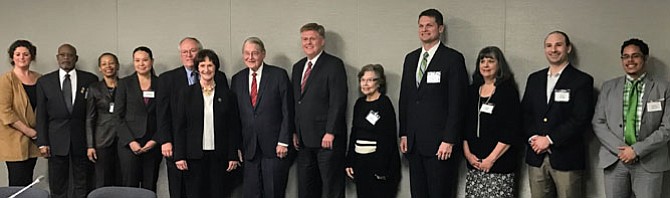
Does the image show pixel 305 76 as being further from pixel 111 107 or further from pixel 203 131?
pixel 111 107

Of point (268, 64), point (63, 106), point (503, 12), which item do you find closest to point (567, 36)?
point (503, 12)

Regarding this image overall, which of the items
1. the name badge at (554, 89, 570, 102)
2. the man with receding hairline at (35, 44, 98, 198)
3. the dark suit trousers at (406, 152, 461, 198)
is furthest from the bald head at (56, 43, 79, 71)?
the name badge at (554, 89, 570, 102)

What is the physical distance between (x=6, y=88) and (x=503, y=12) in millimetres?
4476

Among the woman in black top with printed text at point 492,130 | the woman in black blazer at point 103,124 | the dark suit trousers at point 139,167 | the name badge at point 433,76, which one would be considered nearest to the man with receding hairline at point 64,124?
the woman in black blazer at point 103,124

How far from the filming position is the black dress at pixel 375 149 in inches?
213

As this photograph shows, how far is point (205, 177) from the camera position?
5605 millimetres

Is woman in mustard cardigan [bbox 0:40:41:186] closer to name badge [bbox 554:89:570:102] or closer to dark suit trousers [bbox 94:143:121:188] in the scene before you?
dark suit trousers [bbox 94:143:121:188]

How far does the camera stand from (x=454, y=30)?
19.1 feet

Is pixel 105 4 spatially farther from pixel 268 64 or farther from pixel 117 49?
pixel 268 64

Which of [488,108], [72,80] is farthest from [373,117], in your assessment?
[72,80]

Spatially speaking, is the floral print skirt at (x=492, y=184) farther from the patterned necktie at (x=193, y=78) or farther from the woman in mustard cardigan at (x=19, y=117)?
the woman in mustard cardigan at (x=19, y=117)

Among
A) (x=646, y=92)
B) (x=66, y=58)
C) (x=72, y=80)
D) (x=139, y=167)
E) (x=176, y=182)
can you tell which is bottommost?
(x=176, y=182)

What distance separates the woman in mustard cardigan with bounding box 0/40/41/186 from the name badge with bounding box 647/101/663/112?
17.3 feet

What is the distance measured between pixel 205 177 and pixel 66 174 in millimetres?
1548
